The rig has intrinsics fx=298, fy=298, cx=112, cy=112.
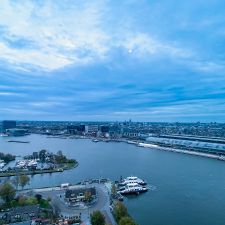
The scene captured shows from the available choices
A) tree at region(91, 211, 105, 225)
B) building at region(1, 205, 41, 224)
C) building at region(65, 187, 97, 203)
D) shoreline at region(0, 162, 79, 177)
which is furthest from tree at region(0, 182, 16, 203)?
shoreline at region(0, 162, 79, 177)

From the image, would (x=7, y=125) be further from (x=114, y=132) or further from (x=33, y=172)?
(x=33, y=172)

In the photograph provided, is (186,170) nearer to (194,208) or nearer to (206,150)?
(194,208)

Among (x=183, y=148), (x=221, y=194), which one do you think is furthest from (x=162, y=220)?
(x=183, y=148)

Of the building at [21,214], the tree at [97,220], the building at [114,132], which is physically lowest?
the building at [21,214]

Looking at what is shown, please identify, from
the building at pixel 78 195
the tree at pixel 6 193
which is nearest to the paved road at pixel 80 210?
the building at pixel 78 195

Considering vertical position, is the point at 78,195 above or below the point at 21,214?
above

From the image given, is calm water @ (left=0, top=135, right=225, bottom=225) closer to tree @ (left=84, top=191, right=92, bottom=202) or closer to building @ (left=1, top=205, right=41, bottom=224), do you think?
tree @ (left=84, top=191, right=92, bottom=202)

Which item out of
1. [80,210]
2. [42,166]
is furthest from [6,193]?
[42,166]

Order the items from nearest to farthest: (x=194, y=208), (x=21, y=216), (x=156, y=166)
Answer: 1. (x=21, y=216)
2. (x=194, y=208)
3. (x=156, y=166)

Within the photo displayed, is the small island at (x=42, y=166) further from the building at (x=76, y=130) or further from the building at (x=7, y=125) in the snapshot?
the building at (x=7, y=125)

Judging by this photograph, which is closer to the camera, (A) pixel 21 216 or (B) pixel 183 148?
(A) pixel 21 216

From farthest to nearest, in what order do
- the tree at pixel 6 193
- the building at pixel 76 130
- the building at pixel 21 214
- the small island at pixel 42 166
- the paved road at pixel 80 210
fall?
1. the building at pixel 76 130
2. the small island at pixel 42 166
3. the tree at pixel 6 193
4. the paved road at pixel 80 210
5. the building at pixel 21 214
